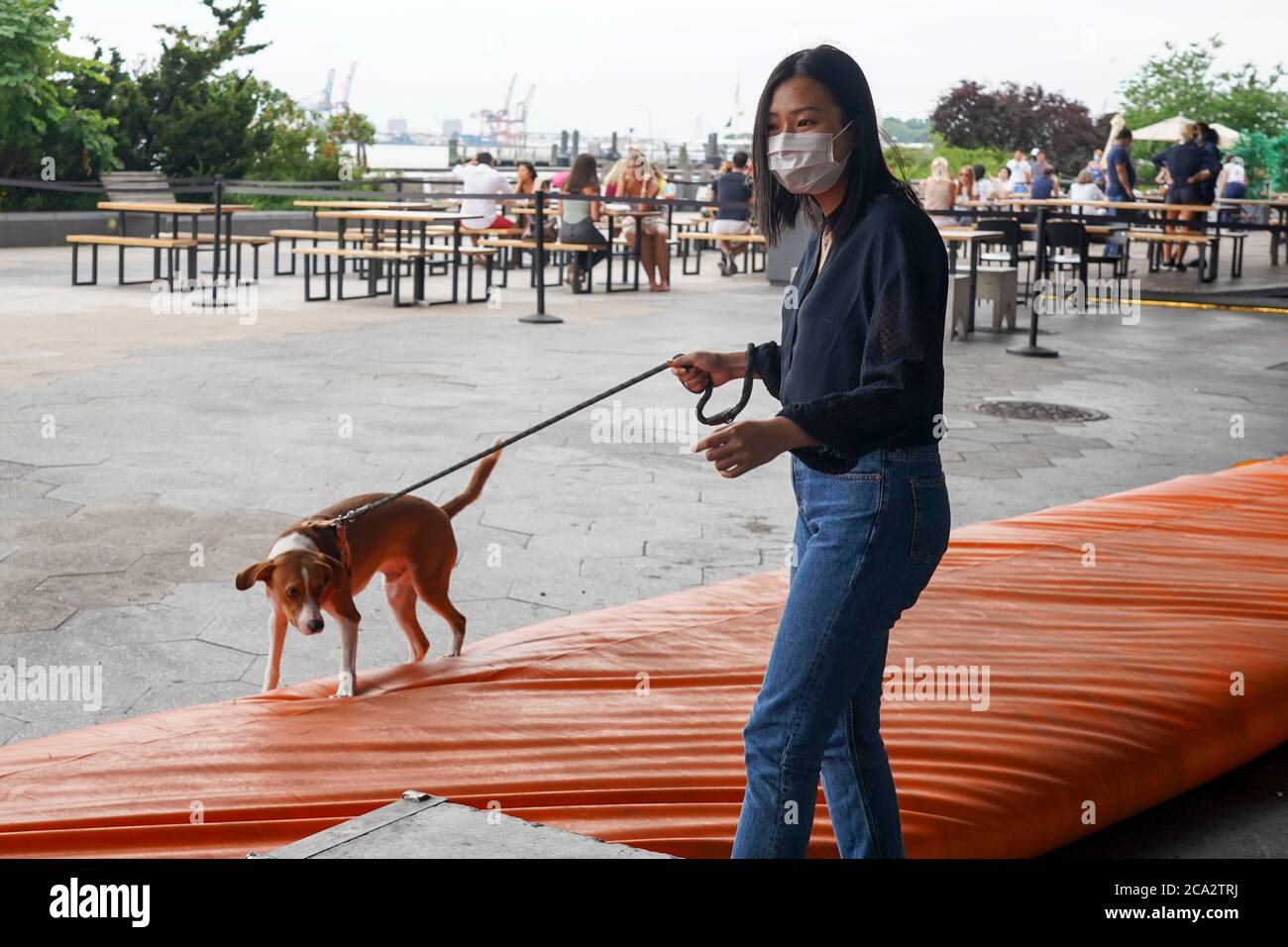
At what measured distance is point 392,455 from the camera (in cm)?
587

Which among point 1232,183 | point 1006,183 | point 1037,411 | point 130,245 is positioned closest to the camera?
point 1037,411

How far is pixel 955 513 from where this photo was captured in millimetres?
5320

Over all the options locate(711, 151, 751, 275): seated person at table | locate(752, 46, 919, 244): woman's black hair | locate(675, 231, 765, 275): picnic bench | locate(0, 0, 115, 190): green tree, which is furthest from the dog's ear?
locate(0, 0, 115, 190): green tree

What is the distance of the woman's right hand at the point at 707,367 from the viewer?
232 centimetres

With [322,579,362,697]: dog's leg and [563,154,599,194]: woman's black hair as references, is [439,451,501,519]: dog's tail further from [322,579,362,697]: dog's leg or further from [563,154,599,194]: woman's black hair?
[563,154,599,194]: woman's black hair

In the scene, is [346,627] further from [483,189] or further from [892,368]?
[483,189]

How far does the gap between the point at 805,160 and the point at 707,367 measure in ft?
1.29

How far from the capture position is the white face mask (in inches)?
81.8

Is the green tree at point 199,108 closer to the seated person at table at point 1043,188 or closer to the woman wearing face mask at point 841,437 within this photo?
the seated person at table at point 1043,188

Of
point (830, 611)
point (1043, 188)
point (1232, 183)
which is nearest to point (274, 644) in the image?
point (830, 611)

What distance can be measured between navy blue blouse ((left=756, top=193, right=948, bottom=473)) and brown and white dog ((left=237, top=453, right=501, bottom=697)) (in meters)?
1.19

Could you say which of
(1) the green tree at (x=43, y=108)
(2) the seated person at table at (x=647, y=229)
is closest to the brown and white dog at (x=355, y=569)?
(2) the seated person at table at (x=647, y=229)
